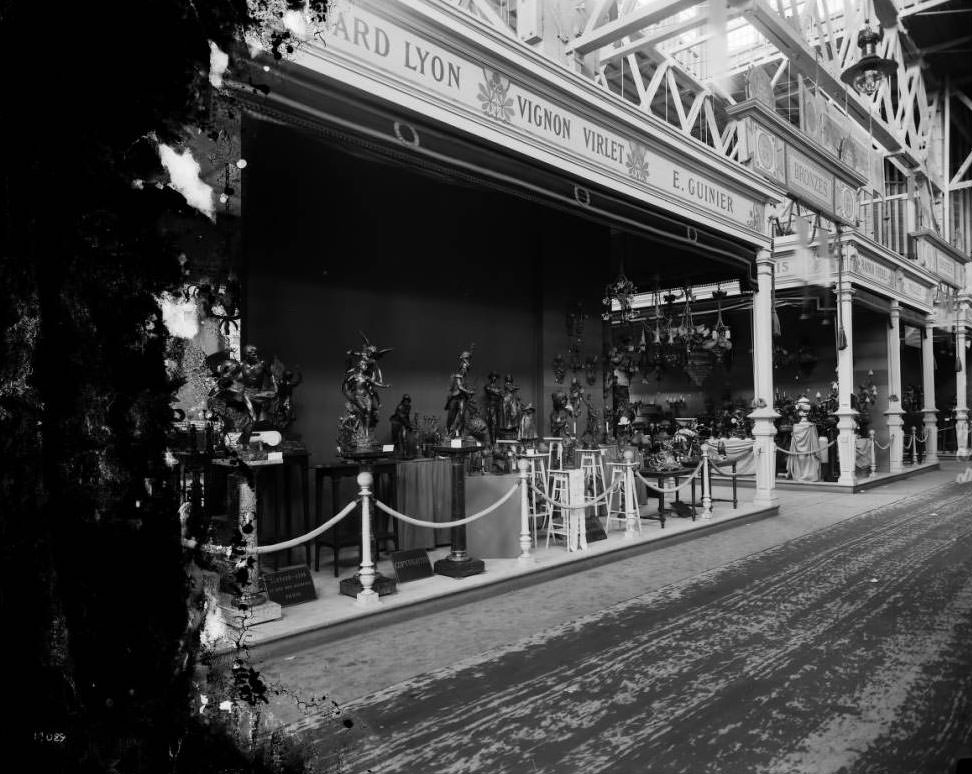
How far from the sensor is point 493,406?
813cm

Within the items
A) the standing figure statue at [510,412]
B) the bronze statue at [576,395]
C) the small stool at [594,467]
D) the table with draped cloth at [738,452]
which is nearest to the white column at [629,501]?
the small stool at [594,467]

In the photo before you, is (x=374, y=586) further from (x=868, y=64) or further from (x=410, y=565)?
(x=868, y=64)

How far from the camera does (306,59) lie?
3873 mm

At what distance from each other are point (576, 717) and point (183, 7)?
308cm

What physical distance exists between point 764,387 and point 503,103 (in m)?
6.16

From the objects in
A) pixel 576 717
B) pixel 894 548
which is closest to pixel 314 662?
pixel 576 717

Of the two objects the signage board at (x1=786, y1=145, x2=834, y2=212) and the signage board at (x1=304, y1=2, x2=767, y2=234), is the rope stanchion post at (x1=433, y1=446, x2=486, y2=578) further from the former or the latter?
the signage board at (x1=786, y1=145, x2=834, y2=212)

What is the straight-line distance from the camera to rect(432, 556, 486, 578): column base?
5276 mm

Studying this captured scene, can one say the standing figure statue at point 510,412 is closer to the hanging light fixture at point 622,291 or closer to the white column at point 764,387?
the hanging light fixture at point 622,291

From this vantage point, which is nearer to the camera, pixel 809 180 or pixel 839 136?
pixel 809 180

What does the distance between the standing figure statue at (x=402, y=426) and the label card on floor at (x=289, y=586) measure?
8.30 ft

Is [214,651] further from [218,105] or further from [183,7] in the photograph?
[183,7]

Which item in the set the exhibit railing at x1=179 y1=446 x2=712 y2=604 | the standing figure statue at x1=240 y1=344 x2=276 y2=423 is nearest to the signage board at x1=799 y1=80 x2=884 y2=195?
the exhibit railing at x1=179 y1=446 x2=712 y2=604

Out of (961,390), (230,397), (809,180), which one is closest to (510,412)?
(230,397)
